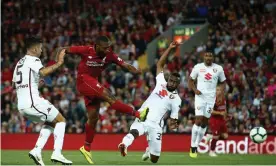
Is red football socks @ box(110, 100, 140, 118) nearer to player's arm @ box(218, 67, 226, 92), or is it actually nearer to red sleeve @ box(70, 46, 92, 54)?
red sleeve @ box(70, 46, 92, 54)

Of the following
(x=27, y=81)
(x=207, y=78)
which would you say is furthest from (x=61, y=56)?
(x=207, y=78)

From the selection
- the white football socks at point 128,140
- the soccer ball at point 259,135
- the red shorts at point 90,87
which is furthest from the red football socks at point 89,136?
the soccer ball at point 259,135

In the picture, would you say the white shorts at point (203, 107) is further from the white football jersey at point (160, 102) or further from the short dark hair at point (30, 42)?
the short dark hair at point (30, 42)

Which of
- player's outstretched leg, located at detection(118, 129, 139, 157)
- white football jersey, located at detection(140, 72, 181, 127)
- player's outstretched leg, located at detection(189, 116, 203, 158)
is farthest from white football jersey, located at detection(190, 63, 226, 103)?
player's outstretched leg, located at detection(118, 129, 139, 157)

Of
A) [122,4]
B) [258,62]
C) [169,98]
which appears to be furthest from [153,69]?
[169,98]

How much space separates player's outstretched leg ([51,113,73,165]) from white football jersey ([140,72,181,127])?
124 inches

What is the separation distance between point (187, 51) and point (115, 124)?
6.09 m

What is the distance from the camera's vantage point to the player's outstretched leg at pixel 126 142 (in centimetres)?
1483

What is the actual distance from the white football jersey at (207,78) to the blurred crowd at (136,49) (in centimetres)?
347

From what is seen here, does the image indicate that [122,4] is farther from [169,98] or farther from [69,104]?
[169,98]

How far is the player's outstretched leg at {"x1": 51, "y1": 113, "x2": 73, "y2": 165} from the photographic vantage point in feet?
43.1

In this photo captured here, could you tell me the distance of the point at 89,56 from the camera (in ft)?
50.8

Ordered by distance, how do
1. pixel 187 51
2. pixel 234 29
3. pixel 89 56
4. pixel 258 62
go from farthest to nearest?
1. pixel 187 51
2. pixel 234 29
3. pixel 258 62
4. pixel 89 56

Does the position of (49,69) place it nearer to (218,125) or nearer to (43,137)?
(43,137)
